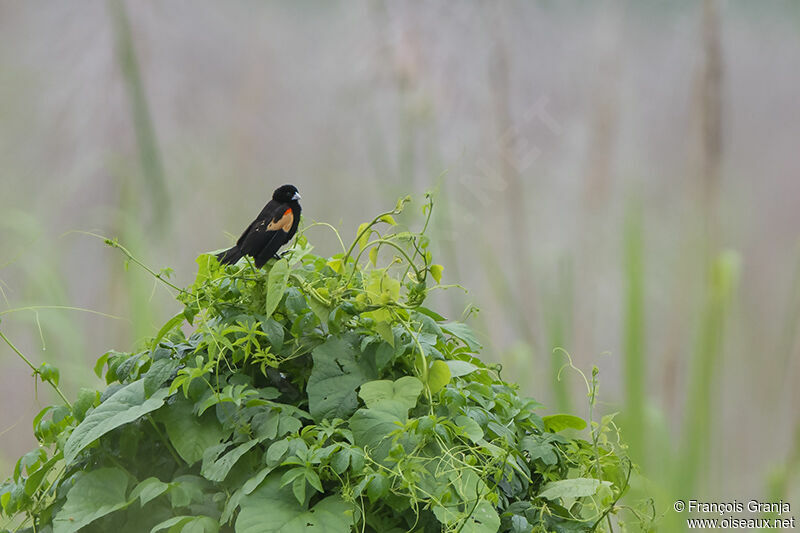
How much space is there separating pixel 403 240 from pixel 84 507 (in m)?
0.34

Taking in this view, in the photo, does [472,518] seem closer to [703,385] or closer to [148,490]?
[148,490]

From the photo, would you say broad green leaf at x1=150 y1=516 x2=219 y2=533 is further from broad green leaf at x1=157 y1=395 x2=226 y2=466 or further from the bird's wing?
the bird's wing

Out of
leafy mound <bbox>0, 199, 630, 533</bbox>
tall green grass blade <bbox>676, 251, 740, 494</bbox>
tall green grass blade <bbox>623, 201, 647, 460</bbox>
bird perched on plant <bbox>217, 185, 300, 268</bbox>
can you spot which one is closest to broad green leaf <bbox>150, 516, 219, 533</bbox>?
leafy mound <bbox>0, 199, 630, 533</bbox>

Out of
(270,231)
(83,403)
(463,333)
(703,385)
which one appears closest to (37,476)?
(83,403)

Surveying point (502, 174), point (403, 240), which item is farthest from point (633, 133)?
point (403, 240)

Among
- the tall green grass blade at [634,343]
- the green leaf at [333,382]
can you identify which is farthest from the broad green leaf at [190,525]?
the tall green grass blade at [634,343]

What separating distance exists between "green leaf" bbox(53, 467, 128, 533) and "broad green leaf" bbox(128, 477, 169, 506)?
0.01 meters

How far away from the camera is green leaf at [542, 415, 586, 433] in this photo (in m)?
0.73

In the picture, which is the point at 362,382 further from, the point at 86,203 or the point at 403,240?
the point at 86,203

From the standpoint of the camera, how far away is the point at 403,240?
2.11ft

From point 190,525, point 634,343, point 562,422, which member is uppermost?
point 190,525

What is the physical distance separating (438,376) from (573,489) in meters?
0.15

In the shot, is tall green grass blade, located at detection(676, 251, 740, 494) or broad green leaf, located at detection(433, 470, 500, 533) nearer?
broad green leaf, located at detection(433, 470, 500, 533)

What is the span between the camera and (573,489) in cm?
59
